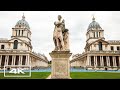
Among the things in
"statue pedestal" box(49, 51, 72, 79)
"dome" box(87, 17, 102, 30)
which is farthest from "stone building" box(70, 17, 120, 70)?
"statue pedestal" box(49, 51, 72, 79)

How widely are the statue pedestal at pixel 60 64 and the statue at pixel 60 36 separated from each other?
1.31 feet

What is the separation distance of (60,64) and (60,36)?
5.29 ft

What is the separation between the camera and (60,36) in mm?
10406

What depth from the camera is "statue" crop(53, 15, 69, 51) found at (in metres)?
10.4

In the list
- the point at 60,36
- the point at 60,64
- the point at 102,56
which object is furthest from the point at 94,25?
the point at 60,64

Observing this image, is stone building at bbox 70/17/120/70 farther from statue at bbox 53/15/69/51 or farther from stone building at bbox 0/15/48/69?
statue at bbox 53/15/69/51

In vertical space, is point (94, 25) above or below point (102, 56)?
above

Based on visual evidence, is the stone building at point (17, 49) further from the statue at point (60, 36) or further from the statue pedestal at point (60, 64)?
the statue pedestal at point (60, 64)

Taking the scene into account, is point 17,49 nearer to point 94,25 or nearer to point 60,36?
point 94,25
